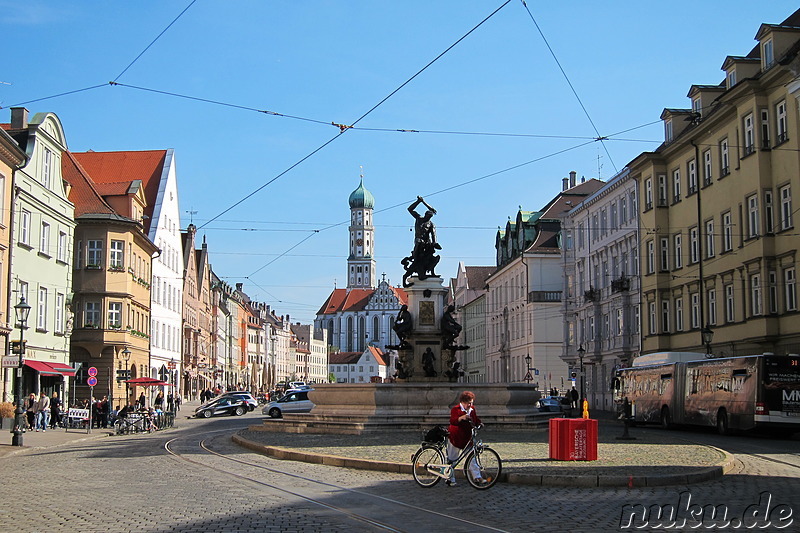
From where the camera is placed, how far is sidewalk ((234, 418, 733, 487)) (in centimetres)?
1551

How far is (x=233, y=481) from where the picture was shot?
53.1ft

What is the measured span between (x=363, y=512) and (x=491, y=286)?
8796 cm

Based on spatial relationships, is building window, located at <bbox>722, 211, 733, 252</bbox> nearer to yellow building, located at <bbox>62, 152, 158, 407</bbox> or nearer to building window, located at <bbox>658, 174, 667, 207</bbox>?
building window, located at <bbox>658, 174, 667, 207</bbox>

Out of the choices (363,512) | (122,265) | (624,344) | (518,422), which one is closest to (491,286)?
(624,344)

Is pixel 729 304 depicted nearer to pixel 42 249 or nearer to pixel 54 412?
pixel 54 412

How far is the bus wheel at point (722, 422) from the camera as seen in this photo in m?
32.3

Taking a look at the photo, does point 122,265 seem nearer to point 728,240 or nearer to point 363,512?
point 728,240

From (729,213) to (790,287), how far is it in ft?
21.5

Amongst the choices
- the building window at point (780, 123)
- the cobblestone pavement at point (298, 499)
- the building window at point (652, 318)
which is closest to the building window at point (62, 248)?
the cobblestone pavement at point (298, 499)

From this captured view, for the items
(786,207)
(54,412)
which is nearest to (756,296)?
(786,207)

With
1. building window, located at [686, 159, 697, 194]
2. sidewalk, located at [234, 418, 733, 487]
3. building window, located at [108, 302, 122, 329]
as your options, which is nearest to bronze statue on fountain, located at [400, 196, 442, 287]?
sidewalk, located at [234, 418, 733, 487]

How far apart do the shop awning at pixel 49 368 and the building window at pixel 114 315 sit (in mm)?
7029

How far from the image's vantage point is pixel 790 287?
1423 inches

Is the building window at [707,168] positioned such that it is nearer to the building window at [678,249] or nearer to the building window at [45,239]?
the building window at [678,249]
